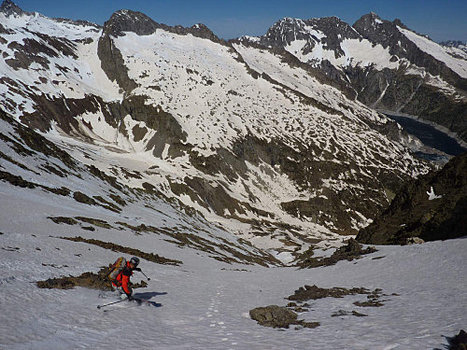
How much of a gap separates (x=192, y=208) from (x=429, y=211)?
6819 cm

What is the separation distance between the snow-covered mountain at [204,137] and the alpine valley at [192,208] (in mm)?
828

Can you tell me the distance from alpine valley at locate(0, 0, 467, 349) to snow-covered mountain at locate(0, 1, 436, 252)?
0.83 m

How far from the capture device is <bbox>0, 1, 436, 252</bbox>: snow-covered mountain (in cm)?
12269

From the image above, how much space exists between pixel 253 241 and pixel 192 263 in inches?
2428

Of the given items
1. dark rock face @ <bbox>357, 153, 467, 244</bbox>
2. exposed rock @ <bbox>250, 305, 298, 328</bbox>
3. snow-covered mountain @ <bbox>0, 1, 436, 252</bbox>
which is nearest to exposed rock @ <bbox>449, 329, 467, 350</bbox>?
exposed rock @ <bbox>250, 305, 298, 328</bbox>

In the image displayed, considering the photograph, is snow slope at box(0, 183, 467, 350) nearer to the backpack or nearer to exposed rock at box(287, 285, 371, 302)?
the backpack

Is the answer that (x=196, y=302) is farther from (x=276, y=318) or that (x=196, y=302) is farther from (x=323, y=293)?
(x=323, y=293)

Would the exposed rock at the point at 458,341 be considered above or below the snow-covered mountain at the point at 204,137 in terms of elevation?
below

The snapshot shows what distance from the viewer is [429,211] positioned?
3662 centimetres

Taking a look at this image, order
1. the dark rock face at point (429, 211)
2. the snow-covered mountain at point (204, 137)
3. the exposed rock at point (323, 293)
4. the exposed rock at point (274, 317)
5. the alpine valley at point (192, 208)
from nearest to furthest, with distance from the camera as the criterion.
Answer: the alpine valley at point (192, 208)
the exposed rock at point (274, 317)
the exposed rock at point (323, 293)
the dark rock face at point (429, 211)
the snow-covered mountain at point (204, 137)

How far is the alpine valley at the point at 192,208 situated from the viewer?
12109mm

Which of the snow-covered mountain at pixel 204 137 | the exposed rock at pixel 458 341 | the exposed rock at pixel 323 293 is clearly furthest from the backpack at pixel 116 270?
the snow-covered mountain at pixel 204 137

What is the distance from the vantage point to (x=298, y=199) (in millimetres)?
144750

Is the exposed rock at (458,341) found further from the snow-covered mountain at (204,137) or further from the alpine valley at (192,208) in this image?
the snow-covered mountain at (204,137)
